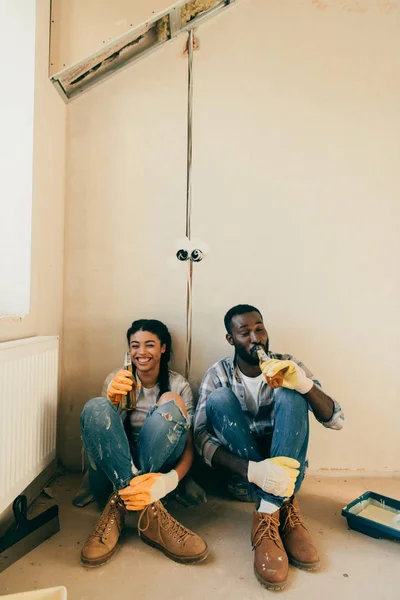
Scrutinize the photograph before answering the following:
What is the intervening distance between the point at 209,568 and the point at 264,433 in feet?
1.71

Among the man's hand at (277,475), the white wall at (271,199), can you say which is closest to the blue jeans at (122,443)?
the man's hand at (277,475)

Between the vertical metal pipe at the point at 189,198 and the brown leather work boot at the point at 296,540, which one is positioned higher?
the vertical metal pipe at the point at 189,198

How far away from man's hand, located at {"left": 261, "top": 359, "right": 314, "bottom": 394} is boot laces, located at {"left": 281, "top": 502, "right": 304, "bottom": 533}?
1.20 ft

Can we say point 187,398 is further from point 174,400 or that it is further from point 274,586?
point 274,586

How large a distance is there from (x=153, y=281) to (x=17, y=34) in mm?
1048

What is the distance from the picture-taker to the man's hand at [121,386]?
1.44 meters

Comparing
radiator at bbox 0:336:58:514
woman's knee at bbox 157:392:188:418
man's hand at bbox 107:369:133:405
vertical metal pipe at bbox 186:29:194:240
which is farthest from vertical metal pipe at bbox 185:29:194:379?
radiator at bbox 0:336:58:514

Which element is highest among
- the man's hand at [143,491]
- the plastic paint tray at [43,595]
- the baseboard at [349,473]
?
the man's hand at [143,491]

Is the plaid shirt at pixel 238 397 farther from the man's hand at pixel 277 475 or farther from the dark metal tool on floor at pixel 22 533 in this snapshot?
the dark metal tool on floor at pixel 22 533

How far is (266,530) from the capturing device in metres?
1.25

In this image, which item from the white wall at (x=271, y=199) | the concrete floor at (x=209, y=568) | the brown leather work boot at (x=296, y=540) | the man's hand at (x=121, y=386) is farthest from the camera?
the white wall at (x=271, y=199)

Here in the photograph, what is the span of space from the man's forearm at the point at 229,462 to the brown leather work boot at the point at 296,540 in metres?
0.17

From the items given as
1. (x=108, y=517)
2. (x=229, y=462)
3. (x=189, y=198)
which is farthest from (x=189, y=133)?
(x=108, y=517)

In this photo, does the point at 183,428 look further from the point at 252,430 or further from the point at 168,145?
the point at 168,145
